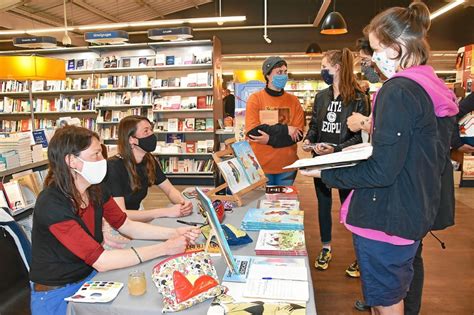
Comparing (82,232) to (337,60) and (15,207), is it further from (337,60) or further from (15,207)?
(337,60)

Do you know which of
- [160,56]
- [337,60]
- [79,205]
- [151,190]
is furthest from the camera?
[160,56]

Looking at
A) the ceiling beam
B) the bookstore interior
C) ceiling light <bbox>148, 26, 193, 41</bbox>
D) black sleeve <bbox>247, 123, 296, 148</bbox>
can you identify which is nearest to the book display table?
the bookstore interior

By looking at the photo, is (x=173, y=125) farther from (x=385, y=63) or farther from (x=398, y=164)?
(x=398, y=164)

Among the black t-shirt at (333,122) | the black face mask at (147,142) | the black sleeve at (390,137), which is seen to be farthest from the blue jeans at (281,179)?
the black sleeve at (390,137)

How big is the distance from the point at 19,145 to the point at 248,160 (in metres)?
2.27

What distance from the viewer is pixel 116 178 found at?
2629 mm

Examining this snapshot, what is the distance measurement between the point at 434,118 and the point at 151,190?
20.6 ft

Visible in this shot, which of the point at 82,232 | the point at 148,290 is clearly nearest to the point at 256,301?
the point at 148,290

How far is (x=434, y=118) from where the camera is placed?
151cm

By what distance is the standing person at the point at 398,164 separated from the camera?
1.48 meters

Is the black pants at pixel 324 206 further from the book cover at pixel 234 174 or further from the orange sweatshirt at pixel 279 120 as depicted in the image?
the book cover at pixel 234 174

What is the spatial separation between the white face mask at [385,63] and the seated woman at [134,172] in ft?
4.86

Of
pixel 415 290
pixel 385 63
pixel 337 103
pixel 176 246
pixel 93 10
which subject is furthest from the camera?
pixel 93 10

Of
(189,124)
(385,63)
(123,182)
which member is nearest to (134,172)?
(123,182)
